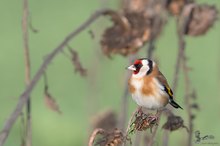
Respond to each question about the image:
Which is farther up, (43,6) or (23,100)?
(43,6)

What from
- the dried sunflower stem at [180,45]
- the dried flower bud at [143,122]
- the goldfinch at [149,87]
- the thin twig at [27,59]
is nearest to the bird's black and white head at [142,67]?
the goldfinch at [149,87]

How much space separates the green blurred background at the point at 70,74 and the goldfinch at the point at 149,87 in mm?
4195

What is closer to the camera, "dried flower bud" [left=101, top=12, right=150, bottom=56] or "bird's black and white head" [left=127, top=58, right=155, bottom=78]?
"bird's black and white head" [left=127, top=58, right=155, bottom=78]

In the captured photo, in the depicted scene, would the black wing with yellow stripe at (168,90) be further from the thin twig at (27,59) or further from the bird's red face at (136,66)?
the thin twig at (27,59)

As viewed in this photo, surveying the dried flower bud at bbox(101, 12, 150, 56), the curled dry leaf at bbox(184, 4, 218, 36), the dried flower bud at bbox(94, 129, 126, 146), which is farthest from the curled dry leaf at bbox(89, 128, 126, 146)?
the curled dry leaf at bbox(184, 4, 218, 36)

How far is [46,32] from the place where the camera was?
1322 cm

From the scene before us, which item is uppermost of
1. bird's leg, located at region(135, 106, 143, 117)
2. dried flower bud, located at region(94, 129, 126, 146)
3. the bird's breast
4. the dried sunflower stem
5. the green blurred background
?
the green blurred background

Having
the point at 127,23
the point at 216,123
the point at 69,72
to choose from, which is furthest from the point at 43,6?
the point at 127,23

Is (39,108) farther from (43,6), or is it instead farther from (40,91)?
(43,6)

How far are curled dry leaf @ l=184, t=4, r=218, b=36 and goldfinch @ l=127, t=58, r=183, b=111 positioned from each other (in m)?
0.89

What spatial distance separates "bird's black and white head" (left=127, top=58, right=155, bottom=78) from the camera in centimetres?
462

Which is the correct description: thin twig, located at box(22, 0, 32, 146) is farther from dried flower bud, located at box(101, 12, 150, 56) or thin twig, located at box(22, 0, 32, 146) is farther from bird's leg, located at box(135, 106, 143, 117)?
dried flower bud, located at box(101, 12, 150, 56)

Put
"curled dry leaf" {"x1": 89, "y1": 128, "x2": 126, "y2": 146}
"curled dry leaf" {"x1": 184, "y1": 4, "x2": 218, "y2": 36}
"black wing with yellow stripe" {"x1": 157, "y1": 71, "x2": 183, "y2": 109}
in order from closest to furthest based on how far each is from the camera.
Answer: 1. "curled dry leaf" {"x1": 89, "y1": 128, "x2": 126, "y2": 146}
2. "black wing with yellow stripe" {"x1": 157, "y1": 71, "x2": 183, "y2": 109}
3. "curled dry leaf" {"x1": 184, "y1": 4, "x2": 218, "y2": 36}

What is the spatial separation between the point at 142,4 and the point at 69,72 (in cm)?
641
